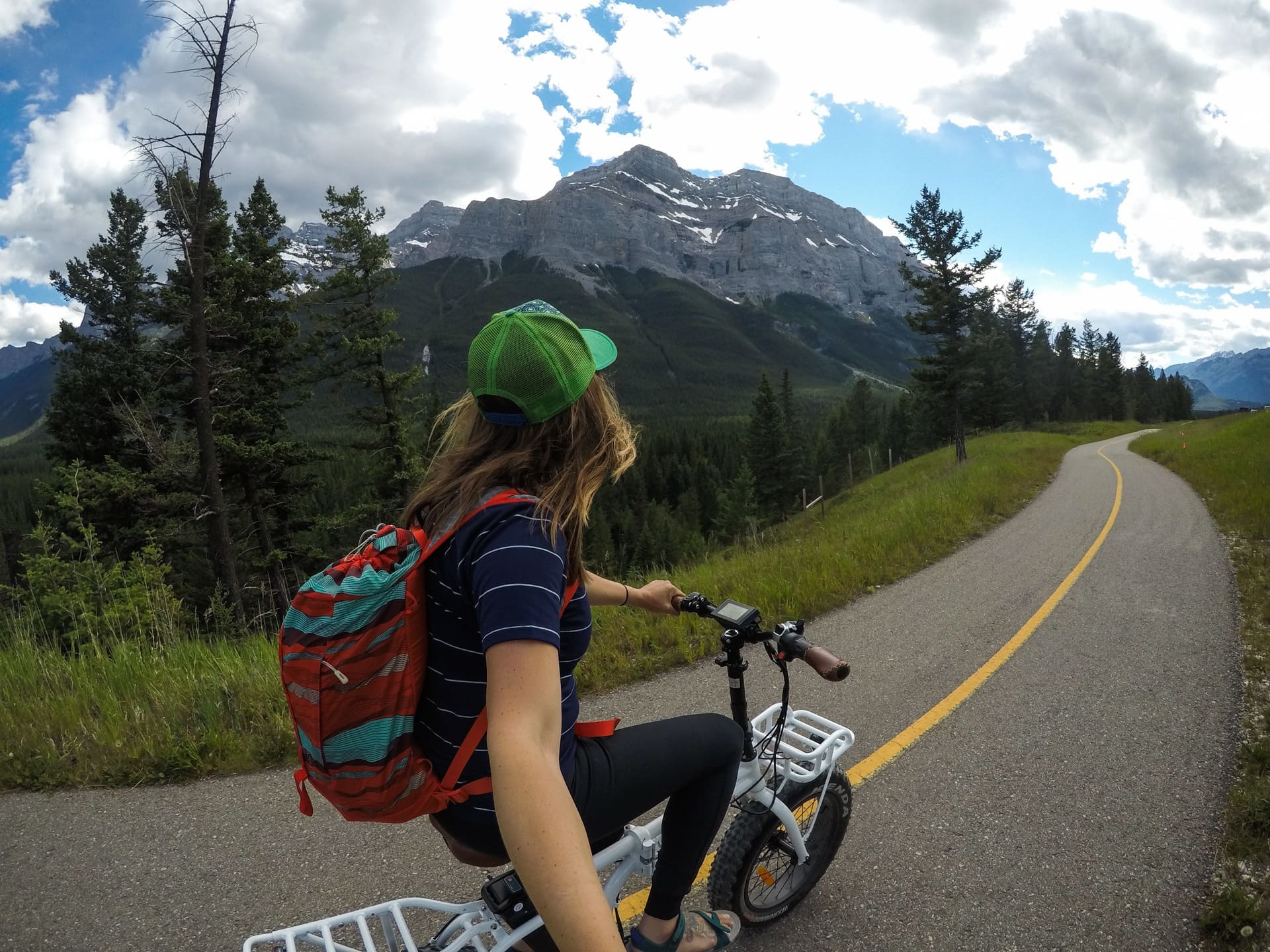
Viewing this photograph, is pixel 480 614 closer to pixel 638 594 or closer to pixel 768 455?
pixel 638 594

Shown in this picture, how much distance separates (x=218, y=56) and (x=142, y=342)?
13391 mm

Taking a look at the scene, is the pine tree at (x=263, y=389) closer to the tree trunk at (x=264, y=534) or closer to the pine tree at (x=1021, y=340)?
the tree trunk at (x=264, y=534)

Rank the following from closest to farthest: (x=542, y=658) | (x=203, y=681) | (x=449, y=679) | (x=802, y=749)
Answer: (x=542, y=658), (x=449, y=679), (x=802, y=749), (x=203, y=681)

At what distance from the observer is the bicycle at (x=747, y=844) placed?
177 centimetres

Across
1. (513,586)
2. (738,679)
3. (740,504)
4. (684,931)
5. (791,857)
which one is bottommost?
(740,504)

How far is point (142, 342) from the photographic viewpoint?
20766 millimetres

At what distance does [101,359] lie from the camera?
68.6ft

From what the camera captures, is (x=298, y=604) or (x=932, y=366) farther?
(x=932, y=366)

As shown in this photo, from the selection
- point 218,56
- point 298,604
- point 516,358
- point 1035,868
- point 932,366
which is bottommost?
point 1035,868

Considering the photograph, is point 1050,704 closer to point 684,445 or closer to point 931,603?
point 931,603

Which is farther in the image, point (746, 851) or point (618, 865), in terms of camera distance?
point (746, 851)

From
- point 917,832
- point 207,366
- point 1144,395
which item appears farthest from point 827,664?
point 1144,395

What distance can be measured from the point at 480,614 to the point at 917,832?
3.17m

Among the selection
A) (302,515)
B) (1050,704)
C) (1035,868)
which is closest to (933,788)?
(1035,868)
